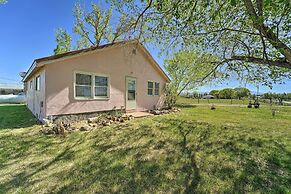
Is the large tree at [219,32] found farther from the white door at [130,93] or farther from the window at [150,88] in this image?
the window at [150,88]

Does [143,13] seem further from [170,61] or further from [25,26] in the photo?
[25,26]

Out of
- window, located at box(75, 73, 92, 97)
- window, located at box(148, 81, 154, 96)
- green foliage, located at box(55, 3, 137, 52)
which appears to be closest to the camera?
window, located at box(75, 73, 92, 97)

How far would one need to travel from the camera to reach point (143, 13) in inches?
242

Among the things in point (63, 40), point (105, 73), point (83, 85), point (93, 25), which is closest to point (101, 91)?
point (105, 73)

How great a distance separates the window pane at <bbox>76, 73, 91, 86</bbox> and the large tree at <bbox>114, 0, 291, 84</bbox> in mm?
3703

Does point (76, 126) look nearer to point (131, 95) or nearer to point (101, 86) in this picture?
point (101, 86)

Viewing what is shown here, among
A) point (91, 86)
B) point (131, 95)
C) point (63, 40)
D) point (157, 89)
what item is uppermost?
point (63, 40)

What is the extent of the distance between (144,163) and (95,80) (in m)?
6.13

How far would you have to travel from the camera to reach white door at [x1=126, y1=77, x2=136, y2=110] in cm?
1093

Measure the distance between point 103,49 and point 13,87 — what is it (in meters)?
35.6

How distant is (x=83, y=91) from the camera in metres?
8.55

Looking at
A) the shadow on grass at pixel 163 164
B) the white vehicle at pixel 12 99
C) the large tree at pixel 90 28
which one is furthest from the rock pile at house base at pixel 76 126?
the white vehicle at pixel 12 99

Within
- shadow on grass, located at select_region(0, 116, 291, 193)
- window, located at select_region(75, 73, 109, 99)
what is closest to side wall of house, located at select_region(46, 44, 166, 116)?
window, located at select_region(75, 73, 109, 99)

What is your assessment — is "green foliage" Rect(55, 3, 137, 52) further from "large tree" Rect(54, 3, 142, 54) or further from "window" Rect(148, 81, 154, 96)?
"window" Rect(148, 81, 154, 96)
